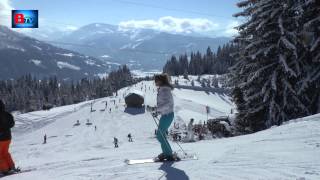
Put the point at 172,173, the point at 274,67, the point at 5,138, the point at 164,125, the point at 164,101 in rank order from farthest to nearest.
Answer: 1. the point at 274,67
2. the point at 5,138
3. the point at 164,125
4. the point at 164,101
5. the point at 172,173

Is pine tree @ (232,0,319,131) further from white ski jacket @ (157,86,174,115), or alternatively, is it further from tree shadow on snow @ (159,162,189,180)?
tree shadow on snow @ (159,162,189,180)

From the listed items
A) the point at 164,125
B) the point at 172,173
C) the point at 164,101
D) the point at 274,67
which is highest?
the point at 274,67

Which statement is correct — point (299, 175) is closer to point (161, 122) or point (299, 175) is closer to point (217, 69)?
point (161, 122)

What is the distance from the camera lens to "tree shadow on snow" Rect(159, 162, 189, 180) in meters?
8.25

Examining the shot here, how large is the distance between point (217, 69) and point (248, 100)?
17720cm

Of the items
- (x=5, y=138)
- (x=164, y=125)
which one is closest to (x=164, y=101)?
(x=164, y=125)

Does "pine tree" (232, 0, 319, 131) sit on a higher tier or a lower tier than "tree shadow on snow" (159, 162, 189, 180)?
higher

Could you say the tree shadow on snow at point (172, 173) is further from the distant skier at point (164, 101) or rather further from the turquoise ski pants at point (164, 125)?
the distant skier at point (164, 101)

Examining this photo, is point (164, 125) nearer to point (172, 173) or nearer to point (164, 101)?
point (164, 101)

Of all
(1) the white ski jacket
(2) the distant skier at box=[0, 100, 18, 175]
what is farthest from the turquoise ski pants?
(2) the distant skier at box=[0, 100, 18, 175]

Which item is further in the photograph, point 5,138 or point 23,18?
point 23,18

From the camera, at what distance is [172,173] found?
28.7ft

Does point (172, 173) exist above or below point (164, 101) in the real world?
below

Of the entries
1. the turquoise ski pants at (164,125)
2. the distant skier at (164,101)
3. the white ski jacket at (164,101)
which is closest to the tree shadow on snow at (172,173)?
the turquoise ski pants at (164,125)
